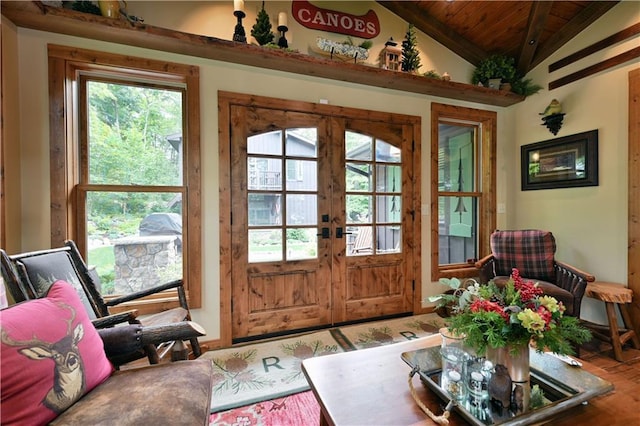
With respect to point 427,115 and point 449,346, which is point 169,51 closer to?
point 427,115

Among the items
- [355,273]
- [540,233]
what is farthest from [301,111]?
[540,233]

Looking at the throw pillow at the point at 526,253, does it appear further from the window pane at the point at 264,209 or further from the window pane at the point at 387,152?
the window pane at the point at 264,209

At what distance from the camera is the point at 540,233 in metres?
2.75

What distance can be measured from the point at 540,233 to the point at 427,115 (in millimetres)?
1655

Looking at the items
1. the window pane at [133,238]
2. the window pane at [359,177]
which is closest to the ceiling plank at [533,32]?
the window pane at [359,177]

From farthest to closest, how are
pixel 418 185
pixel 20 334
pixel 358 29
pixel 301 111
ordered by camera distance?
pixel 418 185, pixel 358 29, pixel 301 111, pixel 20 334

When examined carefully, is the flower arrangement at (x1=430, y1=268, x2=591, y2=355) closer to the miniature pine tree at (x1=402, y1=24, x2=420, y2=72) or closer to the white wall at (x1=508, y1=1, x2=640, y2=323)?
the white wall at (x1=508, y1=1, x2=640, y2=323)

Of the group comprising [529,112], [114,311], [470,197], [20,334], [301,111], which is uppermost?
[529,112]

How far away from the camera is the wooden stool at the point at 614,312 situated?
2217mm

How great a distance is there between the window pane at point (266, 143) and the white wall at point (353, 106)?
0.31 meters

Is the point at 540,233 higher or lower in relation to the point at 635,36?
lower

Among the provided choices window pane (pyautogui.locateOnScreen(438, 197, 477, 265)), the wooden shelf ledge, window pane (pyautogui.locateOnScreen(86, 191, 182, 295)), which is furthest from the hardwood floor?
window pane (pyautogui.locateOnScreen(86, 191, 182, 295))

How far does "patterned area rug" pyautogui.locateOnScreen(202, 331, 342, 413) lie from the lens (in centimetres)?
177

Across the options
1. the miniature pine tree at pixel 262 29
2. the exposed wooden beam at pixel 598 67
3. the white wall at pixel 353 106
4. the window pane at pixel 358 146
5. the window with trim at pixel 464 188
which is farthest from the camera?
the window with trim at pixel 464 188
